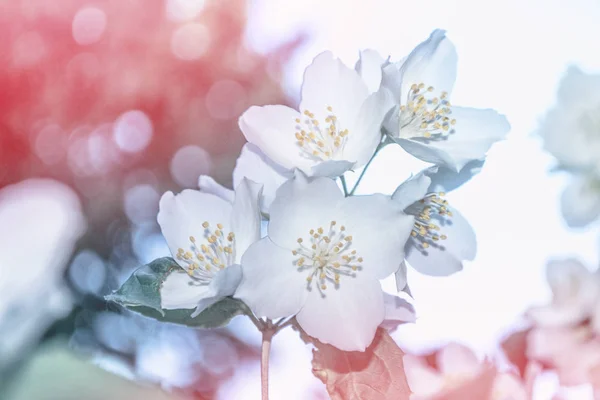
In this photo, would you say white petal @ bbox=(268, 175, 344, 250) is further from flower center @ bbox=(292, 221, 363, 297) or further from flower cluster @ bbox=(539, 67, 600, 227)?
flower cluster @ bbox=(539, 67, 600, 227)

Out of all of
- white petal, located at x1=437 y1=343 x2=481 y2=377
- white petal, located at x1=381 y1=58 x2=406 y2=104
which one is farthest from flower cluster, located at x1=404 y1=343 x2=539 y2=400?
white petal, located at x1=381 y1=58 x2=406 y2=104

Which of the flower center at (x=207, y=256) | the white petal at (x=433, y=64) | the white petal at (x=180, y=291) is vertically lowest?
the white petal at (x=180, y=291)

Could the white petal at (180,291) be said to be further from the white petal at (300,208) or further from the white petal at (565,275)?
the white petal at (565,275)

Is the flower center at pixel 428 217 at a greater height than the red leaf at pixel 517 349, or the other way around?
the flower center at pixel 428 217

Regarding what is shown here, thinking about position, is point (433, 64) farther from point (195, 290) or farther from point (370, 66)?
point (195, 290)

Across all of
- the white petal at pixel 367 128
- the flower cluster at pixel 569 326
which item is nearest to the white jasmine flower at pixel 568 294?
the flower cluster at pixel 569 326

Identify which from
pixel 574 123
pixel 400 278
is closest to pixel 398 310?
pixel 400 278
